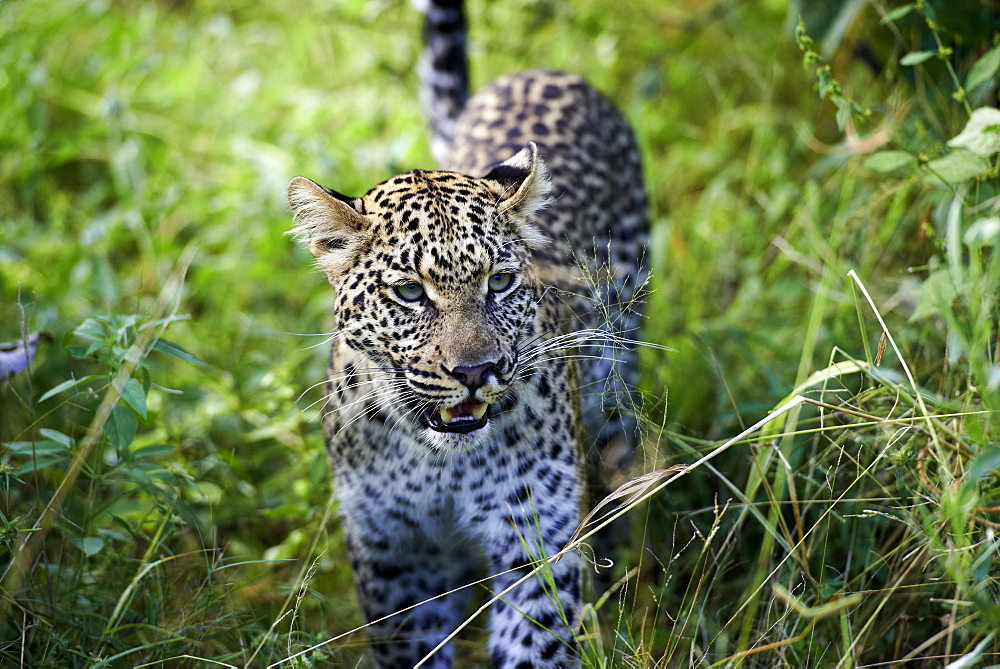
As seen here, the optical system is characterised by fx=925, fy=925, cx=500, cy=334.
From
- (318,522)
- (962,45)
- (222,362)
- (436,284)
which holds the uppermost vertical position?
(962,45)

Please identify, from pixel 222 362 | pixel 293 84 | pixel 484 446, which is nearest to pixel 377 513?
pixel 484 446

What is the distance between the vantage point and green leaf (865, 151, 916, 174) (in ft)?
13.0

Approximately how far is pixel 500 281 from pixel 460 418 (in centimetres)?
56

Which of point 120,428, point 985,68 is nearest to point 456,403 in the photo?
point 120,428

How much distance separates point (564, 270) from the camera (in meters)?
4.49

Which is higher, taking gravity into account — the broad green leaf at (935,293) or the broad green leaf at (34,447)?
the broad green leaf at (935,293)

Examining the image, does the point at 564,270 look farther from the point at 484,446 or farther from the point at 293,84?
the point at 293,84

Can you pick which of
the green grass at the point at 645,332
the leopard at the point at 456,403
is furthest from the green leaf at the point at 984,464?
the leopard at the point at 456,403

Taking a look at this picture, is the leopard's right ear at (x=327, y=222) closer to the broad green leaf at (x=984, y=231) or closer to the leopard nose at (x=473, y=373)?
the leopard nose at (x=473, y=373)

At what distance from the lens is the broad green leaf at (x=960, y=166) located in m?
3.81

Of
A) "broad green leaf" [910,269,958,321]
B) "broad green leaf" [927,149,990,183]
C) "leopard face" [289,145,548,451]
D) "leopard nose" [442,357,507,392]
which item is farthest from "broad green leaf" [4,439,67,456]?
"broad green leaf" [927,149,990,183]

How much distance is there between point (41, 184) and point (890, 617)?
6.35 meters

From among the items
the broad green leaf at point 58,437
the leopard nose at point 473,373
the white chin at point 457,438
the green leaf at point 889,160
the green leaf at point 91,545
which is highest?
the green leaf at point 889,160

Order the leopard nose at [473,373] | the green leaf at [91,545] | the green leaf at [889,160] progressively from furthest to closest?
1. the green leaf at [889,160]
2. the green leaf at [91,545]
3. the leopard nose at [473,373]
